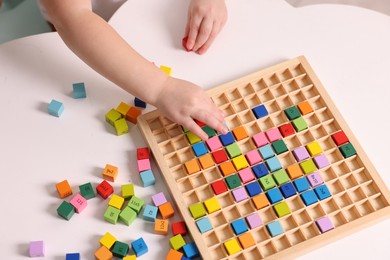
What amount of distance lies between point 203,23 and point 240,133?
0.82ft

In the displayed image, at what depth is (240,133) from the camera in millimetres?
913

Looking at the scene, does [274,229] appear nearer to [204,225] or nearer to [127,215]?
[204,225]

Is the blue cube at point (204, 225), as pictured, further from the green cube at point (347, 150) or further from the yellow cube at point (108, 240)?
the green cube at point (347, 150)

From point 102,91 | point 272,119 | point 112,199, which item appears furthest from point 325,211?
point 102,91

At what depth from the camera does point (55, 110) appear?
926 millimetres

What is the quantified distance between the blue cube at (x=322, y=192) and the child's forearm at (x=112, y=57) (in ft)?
1.05

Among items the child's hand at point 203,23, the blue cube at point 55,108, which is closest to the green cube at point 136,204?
the blue cube at point 55,108

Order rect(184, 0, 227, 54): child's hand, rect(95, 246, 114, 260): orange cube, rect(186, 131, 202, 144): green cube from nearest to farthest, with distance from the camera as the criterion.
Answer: rect(95, 246, 114, 260): orange cube, rect(186, 131, 202, 144): green cube, rect(184, 0, 227, 54): child's hand

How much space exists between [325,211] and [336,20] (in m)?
0.43

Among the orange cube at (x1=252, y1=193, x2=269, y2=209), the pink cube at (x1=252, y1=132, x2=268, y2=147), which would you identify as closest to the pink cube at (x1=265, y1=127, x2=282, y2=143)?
the pink cube at (x1=252, y1=132, x2=268, y2=147)

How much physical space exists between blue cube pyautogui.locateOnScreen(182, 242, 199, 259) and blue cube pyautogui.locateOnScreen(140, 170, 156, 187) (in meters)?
0.13

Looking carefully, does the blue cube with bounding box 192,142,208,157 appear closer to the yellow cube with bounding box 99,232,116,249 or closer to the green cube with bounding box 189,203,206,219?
the green cube with bounding box 189,203,206,219

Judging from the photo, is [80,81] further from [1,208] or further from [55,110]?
[1,208]

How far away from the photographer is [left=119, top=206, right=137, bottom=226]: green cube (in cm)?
84
